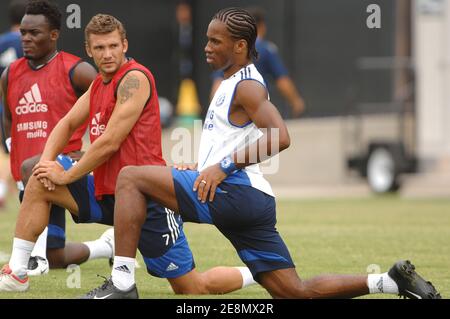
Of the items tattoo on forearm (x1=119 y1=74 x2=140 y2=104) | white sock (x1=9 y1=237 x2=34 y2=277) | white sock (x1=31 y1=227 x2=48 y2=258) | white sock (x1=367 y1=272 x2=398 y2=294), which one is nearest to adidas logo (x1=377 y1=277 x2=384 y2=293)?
white sock (x1=367 y1=272 x2=398 y2=294)

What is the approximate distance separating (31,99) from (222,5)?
44.2 feet

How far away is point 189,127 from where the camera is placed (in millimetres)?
22781

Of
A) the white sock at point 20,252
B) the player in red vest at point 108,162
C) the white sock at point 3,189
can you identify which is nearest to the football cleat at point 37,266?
the player in red vest at point 108,162

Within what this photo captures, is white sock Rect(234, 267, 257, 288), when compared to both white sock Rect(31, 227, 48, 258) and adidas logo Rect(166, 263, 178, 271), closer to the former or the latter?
adidas logo Rect(166, 263, 178, 271)

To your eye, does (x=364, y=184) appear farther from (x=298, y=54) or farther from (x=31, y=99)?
(x=31, y=99)

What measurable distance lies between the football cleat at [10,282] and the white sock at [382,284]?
7.68ft

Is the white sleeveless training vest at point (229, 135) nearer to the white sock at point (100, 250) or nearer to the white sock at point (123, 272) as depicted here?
the white sock at point (123, 272)

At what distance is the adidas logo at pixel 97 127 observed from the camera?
316 inches

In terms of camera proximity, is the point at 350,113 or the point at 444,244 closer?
the point at 444,244

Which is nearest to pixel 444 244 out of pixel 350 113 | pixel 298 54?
pixel 350 113

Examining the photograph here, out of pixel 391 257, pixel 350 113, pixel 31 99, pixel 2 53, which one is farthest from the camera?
pixel 350 113

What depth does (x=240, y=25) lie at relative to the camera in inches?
298

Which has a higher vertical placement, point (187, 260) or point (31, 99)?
point (31, 99)
